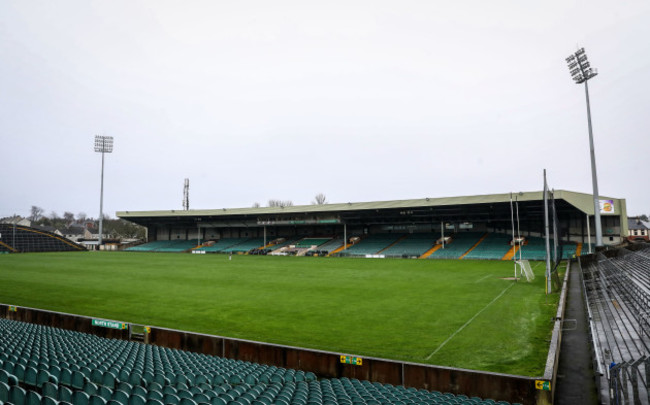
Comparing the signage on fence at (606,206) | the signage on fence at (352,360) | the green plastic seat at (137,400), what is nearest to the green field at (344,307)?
the signage on fence at (352,360)

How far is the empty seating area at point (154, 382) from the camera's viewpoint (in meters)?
6.61

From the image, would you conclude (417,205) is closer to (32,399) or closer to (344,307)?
(344,307)

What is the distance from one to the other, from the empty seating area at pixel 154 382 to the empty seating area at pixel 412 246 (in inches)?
1800

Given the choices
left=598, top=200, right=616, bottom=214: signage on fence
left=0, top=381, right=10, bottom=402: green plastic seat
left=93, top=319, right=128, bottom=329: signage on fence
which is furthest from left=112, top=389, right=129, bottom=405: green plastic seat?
left=598, top=200, right=616, bottom=214: signage on fence

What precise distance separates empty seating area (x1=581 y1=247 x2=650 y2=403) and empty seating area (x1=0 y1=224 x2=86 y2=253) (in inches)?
3490

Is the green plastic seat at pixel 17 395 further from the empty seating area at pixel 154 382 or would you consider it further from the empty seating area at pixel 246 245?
the empty seating area at pixel 246 245

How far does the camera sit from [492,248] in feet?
169

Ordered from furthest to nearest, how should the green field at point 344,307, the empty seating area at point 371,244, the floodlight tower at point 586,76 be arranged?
1. the empty seating area at point 371,244
2. the floodlight tower at point 586,76
3. the green field at point 344,307

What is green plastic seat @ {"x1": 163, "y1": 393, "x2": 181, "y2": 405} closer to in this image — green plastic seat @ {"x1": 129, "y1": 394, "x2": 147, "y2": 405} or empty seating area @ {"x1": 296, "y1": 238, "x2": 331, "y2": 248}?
green plastic seat @ {"x1": 129, "y1": 394, "x2": 147, "y2": 405}

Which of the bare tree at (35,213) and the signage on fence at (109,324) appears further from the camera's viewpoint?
A: the bare tree at (35,213)

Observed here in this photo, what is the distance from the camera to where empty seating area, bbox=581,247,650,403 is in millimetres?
8492

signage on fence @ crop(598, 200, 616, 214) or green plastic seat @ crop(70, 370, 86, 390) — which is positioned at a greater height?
signage on fence @ crop(598, 200, 616, 214)

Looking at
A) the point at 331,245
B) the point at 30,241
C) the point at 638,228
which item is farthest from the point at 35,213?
the point at 638,228

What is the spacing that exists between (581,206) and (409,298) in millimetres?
32832
